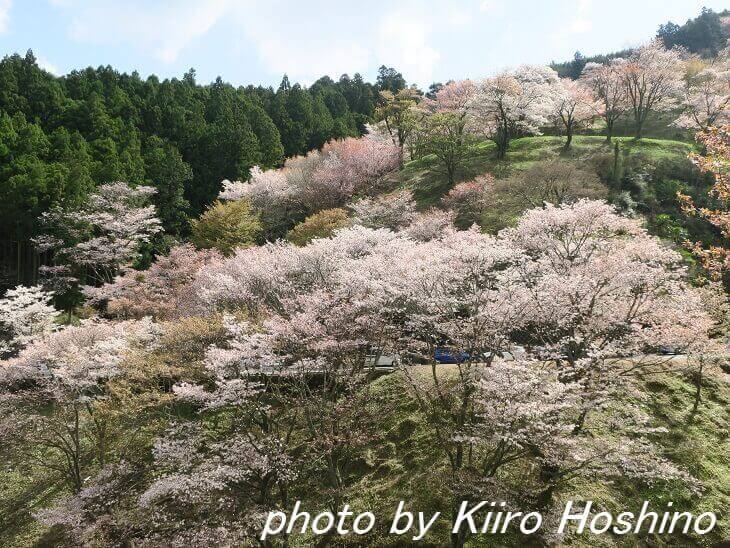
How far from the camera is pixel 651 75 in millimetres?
43656

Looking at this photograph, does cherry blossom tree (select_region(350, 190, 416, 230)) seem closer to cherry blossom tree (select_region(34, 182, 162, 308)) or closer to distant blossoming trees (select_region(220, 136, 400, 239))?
distant blossoming trees (select_region(220, 136, 400, 239))

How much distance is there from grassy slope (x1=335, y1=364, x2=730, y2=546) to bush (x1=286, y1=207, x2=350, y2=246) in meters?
11.7

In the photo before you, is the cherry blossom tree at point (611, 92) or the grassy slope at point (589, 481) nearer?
the grassy slope at point (589, 481)

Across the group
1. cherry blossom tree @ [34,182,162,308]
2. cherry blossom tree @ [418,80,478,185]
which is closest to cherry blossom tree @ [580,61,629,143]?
cherry blossom tree @ [418,80,478,185]

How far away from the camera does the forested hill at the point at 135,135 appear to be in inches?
1389

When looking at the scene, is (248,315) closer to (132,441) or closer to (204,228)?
(132,441)

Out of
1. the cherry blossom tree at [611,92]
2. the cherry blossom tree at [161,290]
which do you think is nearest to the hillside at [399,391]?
the cherry blossom tree at [161,290]

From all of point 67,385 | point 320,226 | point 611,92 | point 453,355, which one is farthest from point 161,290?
point 611,92

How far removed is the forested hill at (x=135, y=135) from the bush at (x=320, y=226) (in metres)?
17.7

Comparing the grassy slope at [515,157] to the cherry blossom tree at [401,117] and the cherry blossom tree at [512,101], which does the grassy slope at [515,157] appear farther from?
the cherry blossom tree at [401,117]

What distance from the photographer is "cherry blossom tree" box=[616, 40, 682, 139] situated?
142 ft

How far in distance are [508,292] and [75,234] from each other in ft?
103

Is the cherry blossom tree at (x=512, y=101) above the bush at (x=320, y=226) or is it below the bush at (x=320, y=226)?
above

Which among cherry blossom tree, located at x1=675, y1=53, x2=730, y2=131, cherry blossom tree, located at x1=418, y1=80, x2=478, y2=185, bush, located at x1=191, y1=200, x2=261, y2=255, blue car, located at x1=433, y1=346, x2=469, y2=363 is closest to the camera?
blue car, located at x1=433, y1=346, x2=469, y2=363
